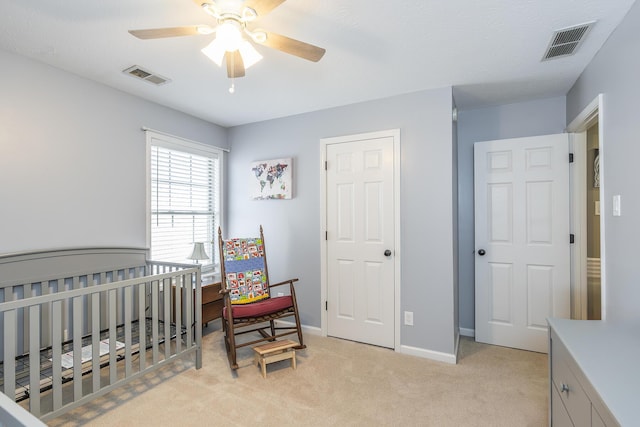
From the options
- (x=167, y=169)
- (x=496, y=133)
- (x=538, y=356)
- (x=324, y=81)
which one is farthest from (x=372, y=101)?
(x=538, y=356)

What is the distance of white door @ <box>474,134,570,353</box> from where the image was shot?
9.39 ft

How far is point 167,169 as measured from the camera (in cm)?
332

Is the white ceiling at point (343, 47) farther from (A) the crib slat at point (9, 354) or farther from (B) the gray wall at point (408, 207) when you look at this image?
(A) the crib slat at point (9, 354)

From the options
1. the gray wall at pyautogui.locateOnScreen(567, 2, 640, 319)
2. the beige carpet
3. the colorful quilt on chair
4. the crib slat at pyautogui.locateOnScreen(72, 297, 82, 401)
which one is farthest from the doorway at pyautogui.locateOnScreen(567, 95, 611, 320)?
the crib slat at pyautogui.locateOnScreen(72, 297, 82, 401)

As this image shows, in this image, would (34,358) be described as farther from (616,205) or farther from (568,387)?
(616,205)

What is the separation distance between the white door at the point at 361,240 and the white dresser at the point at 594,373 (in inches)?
58.1

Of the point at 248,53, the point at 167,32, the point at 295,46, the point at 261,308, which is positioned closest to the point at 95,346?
the point at 261,308

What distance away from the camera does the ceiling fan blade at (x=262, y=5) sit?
134 cm

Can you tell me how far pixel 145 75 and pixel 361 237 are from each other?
7.60 feet

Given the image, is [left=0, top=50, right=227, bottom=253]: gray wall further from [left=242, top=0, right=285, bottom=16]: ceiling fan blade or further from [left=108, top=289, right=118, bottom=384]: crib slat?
[left=242, top=0, right=285, bottom=16]: ceiling fan blade

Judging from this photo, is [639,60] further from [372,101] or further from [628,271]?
[372,101]

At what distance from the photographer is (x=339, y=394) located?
2.21 m

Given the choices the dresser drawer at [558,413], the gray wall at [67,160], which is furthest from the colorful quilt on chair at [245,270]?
the dresser drawer at [558,413]

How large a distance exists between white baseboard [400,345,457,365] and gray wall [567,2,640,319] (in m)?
1.17
